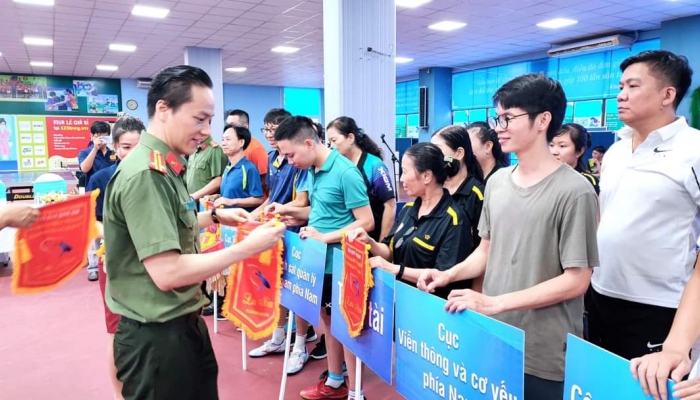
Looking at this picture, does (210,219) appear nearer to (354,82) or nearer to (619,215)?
(619,215)

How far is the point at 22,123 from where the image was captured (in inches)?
471

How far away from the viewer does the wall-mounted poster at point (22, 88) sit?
11.8 m

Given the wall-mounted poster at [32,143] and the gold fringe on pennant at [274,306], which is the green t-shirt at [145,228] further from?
the wall-mounted poster at [32,143]

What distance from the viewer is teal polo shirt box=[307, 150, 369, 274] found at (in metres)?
2.32

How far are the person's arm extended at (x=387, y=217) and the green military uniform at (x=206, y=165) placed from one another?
71.7 inches

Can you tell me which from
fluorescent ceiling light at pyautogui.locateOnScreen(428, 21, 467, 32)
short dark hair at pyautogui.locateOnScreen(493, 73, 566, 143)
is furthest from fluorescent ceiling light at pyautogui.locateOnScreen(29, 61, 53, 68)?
short dark hair at pyautogui.locateOnScreen(493, 73, 566, 143)

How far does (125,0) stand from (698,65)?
8.22 m

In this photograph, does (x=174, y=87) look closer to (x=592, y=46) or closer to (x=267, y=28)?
(x=267, y=28)

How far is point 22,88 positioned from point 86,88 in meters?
1.44

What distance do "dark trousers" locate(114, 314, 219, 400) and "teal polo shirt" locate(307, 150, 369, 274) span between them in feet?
3.36

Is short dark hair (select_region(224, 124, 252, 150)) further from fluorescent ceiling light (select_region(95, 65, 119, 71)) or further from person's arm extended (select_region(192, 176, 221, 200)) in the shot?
fluorescent ceiling light (select_region(95, 65, 119, 71))

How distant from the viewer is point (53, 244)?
1.48 m

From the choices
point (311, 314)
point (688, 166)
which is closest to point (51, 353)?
point (311, 314)

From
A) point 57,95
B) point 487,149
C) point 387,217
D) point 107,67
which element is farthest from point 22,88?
point 487,149
